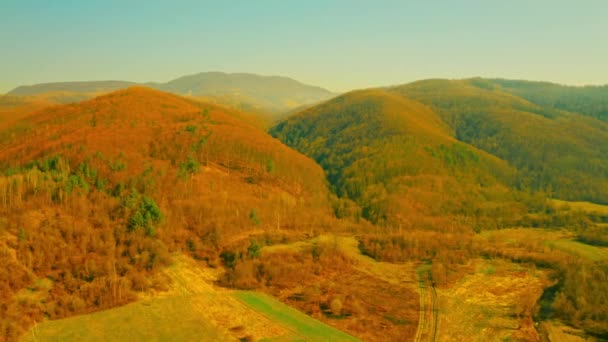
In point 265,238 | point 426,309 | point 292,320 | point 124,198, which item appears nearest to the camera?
point 292,320

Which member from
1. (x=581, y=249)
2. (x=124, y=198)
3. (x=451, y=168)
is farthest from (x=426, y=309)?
(x=451, y=168)

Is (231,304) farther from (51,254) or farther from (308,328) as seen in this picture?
(51,254)

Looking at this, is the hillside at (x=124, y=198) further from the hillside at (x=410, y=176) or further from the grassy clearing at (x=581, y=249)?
the grassy clearing at (x=581, y=249)

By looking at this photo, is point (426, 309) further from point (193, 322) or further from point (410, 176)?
point (410, 176)

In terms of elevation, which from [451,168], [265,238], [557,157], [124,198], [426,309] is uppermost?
[557,157]

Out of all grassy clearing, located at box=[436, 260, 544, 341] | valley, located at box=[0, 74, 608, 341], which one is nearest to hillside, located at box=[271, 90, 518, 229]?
valley, located at box=[0, 74, 608, 341]

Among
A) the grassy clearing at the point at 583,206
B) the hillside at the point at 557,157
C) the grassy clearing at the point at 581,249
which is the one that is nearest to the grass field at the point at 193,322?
the grassy clearing at the point at 581,249

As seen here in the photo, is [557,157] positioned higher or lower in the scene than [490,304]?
higher

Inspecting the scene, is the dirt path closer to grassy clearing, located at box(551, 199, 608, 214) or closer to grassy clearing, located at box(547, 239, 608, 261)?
grassy clearing, located at box(547, 239, 608, 261)
